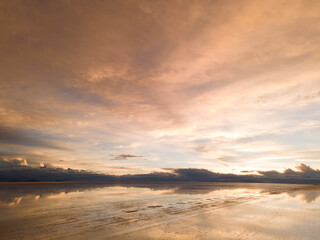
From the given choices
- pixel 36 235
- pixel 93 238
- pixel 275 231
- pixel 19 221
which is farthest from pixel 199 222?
pixel 19 221

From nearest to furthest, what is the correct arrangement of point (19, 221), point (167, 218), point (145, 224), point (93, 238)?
point (93, 238)
point (145, 224)
point (19, 221)
point (167, 218)

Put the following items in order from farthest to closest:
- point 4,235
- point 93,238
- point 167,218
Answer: point 167,218
point 4,235
point 93,238

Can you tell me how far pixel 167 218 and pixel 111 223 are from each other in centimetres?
411

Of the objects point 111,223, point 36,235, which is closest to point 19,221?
point 36,235

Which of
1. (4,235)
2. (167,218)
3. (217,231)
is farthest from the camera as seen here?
(167,218)

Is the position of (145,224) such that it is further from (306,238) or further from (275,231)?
(306,238)

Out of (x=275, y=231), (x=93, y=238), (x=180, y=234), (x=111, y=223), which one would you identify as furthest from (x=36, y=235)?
(x=275, y=231)

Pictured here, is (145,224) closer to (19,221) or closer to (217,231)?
(217,231)

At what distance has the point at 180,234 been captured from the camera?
427 inches

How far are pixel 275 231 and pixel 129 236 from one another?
841cm

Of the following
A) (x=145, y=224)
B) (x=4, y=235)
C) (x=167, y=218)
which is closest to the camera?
(x=4, y=235)

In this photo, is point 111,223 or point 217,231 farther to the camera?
point 111,223

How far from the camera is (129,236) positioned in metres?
10.4

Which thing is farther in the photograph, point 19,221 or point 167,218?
point 167,218
